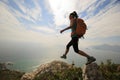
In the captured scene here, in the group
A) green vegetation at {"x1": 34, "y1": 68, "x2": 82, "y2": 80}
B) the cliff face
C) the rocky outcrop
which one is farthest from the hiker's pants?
the rocky outcrop

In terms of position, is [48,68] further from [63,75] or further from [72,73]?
[72,73]

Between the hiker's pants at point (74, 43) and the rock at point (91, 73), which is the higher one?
the hiker's pants at point (74, 43)

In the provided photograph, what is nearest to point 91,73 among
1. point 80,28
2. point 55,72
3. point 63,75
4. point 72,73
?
point 80,28

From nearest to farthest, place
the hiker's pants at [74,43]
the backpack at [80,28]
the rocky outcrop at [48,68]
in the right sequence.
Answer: the backpack at [80,28] → the hiker's pants at [74,43] → the rocky outcrop at [48,68]

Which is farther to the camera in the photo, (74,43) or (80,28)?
(74,43)

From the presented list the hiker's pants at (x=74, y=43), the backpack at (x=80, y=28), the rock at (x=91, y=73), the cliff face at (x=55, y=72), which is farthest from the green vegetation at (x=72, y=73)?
the backpack at (x=80, y=28)

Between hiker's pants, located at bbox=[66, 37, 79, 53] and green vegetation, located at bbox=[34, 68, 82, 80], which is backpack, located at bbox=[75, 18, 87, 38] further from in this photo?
green vegetation, located at bbox=[34, 68, 82, 80]

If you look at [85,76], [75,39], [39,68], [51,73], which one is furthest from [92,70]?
[39,68]

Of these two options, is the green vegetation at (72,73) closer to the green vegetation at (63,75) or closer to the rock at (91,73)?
the green vegetation at (63,75)

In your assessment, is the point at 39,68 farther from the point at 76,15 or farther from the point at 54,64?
the point at 76,15

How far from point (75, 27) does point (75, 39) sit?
1.88 feet

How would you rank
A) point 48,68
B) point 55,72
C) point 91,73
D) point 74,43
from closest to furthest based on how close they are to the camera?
point 74,43 → point 91,73 → point 55,72 → point 48,68

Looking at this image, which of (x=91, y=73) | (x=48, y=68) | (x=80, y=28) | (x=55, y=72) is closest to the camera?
(x=80, y=28)

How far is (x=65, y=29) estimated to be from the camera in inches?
358
